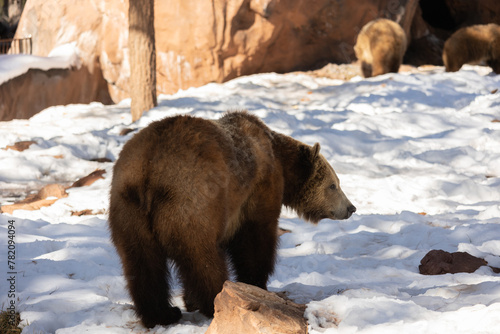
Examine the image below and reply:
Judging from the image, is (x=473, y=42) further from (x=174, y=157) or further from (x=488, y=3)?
(x=174, y=157)

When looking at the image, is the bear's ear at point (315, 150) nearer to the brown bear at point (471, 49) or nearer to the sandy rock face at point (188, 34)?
the sandy rock face at point (188, 34)

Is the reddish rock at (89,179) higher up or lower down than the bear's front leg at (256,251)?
lower down

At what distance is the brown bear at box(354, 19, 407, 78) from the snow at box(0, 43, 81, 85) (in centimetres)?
745

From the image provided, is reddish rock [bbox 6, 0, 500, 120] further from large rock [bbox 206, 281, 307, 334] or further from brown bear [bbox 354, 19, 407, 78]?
large rock [bbox 206, 281, 307, 334]

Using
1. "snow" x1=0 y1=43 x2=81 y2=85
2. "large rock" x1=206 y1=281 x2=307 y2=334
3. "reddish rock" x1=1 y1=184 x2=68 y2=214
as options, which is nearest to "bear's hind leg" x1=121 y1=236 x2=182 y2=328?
Result: "large rock" x1=206 y1=281 x2=307 y2=334

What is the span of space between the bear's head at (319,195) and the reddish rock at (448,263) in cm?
73

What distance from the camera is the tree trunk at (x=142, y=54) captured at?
10.0 metres

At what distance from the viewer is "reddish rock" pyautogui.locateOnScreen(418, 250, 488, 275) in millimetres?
4035

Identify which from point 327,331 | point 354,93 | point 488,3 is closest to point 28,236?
point 327,331

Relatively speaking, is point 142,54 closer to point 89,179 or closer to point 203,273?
point 89,179

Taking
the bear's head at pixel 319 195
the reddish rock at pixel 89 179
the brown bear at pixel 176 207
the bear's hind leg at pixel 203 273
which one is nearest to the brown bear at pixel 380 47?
the reddish rock at pixel 89 179

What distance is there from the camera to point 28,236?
4926mm

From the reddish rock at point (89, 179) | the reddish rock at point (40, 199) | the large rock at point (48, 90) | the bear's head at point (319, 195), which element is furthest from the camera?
the large rock at point (48, 90)

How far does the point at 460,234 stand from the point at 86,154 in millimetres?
5572
